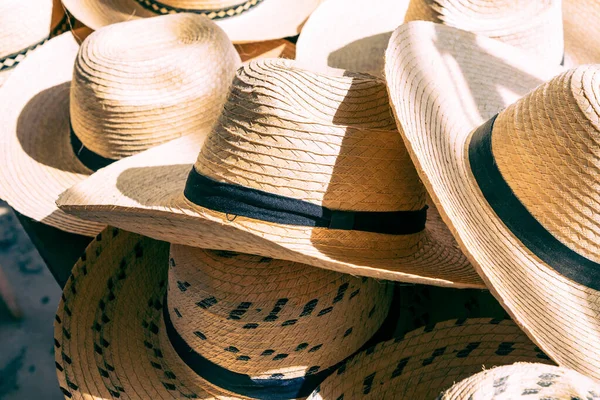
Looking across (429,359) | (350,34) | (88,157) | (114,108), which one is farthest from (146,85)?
(429,359)

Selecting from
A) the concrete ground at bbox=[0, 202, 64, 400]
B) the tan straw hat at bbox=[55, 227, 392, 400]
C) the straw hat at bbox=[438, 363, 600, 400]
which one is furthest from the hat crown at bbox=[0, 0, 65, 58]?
the straw hat at bbox=[438, 363, 600, 400]

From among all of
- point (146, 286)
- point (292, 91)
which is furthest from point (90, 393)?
point (292, 91)

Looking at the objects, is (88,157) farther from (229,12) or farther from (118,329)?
(229,12)

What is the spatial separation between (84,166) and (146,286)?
0.59m

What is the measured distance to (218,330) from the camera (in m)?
1.32

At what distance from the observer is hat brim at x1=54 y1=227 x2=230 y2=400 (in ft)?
4.88

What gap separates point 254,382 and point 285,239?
18.0 inches

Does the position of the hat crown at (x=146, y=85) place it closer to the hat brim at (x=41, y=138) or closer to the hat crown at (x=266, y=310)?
the hat brim at (x=41, y=138)

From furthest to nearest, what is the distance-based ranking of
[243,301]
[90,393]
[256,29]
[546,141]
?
[256,29]
[90,393]
[243,301]
[546,141]

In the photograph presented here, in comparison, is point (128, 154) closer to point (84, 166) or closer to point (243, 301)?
point (84, 166)

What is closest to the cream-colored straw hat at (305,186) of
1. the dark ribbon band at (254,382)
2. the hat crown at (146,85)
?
the dark ribbon band at (254,382)

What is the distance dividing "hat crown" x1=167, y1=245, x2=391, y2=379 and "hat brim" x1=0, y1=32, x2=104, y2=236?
755 mm

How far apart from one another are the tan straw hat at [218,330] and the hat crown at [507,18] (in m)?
0.92

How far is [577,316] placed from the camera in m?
1.07
